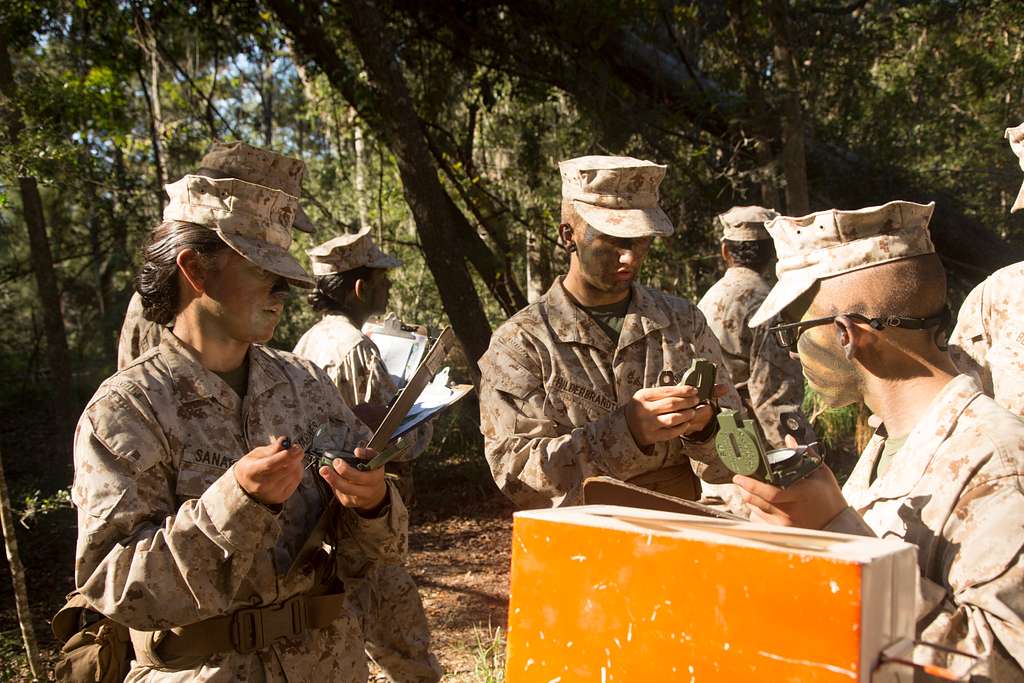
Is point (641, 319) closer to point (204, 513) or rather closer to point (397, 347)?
point (204, 513)

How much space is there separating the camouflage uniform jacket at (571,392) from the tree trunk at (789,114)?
4.87 m

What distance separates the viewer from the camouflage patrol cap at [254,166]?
2.91m

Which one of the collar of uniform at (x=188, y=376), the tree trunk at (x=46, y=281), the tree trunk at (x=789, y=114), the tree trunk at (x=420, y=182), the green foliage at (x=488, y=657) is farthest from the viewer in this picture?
the tree trunk at (x=789, y=114)

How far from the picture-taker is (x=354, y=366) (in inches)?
207

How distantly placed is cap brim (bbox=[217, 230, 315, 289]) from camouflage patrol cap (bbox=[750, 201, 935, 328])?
1.28 metres

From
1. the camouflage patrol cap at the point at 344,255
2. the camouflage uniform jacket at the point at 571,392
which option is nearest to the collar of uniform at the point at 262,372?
the camouflage uniform jacket at the point at 571,392

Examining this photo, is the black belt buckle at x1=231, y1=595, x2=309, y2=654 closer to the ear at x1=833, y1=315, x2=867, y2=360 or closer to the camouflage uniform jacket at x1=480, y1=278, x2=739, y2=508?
the camouflage uniform jacket at x1=480, y1=278, x2=739, y2=508

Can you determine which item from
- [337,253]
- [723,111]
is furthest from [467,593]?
[723,111]

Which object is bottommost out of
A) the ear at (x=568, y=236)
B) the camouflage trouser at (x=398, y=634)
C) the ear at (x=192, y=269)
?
the camouflage trouser at (x=398, y=634)

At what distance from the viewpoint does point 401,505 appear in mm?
2762

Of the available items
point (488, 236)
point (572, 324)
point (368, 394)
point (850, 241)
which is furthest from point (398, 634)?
point (488, 236)

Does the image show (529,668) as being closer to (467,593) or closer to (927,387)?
(927,387)

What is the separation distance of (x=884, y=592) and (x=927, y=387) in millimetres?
983

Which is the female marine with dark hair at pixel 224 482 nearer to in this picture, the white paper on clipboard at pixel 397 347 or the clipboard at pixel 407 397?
the clipboard at pixel 407 397
